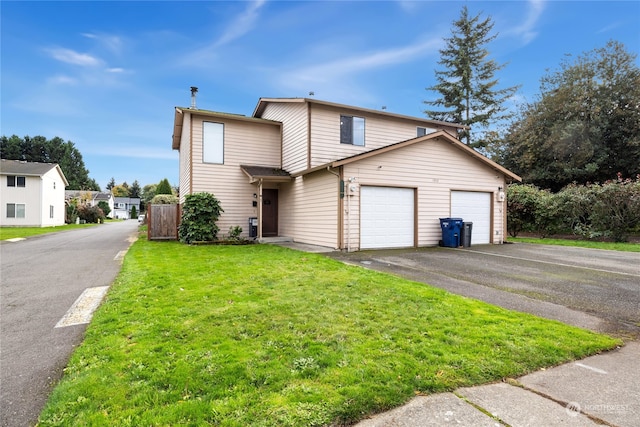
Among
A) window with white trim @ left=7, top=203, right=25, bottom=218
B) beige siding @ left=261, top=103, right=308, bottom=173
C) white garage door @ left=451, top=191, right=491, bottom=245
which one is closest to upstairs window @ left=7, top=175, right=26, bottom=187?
window with white trim @ left=7, top=203, right=25, bottom=218

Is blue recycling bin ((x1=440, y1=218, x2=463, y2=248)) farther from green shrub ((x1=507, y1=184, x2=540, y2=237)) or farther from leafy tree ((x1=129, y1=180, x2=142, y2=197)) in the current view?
leafy tree ((x1=129, y1=180, x2=142, y2=197))

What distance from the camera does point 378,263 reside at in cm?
840

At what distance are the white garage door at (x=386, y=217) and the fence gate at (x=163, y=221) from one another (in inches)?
359

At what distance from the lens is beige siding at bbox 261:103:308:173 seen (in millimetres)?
13430

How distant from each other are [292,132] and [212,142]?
364 cm

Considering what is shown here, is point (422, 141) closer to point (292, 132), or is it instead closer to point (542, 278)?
point (292, 132)

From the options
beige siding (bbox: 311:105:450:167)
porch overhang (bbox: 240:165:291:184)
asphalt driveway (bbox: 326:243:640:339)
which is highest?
Answer: beige siding (bbox: 311:105:450:167)

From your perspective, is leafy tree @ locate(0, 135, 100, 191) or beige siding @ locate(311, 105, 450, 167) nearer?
beige siding @ locate(311, 105, 450, 167)

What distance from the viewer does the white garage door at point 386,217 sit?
11.2 m

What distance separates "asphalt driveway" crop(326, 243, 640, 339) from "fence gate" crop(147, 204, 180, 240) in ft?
29.5

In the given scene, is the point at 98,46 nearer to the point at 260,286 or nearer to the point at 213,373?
the point at 260,286

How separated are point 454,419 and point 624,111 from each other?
27677 mm

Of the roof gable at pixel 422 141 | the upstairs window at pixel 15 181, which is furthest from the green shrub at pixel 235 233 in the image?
the upstairs window at pixel 15 181

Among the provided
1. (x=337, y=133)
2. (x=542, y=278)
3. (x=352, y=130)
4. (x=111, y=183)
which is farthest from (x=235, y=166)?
(x=111, y=183)
